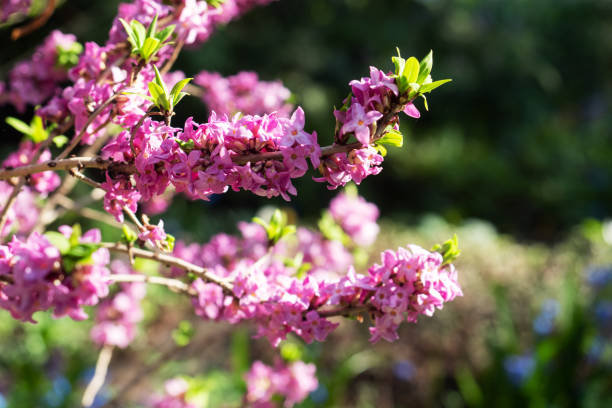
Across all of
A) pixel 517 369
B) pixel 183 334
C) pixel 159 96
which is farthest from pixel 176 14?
pixel 517 369

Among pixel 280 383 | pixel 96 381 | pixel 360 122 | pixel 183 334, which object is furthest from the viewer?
pixel 280 383

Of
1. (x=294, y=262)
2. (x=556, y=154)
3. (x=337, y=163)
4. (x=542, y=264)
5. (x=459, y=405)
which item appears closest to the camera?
(x=337, y=163)

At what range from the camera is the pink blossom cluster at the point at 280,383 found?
188 centimetres

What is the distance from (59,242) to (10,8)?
3.18 feet

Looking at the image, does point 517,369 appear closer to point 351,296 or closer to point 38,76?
point 351,296

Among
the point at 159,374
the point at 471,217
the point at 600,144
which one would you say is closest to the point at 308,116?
the point at 471,217

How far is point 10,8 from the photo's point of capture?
1445mm

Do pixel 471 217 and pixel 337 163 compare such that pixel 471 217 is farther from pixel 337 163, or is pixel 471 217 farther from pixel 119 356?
pixel 337 163

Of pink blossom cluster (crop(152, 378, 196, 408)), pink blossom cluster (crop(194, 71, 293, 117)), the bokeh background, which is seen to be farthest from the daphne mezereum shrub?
pink blossom cluster (crop(152, 378, 196, 408))

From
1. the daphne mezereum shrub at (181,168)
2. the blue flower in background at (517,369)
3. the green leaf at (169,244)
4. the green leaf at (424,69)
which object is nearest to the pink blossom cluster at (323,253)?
the daphne mezereum shrub at (181,168)

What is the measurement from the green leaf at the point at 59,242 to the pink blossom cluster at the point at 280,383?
120 cm

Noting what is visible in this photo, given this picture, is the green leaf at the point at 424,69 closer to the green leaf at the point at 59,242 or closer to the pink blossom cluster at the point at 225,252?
the green leaf at the point at 59,242

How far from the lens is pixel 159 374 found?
3.40 metres

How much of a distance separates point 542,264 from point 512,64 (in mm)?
4702
